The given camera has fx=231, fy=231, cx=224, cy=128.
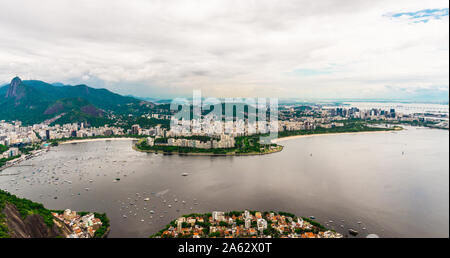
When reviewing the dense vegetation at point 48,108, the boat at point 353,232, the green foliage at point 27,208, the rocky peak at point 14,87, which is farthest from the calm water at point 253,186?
the rocky peak at point 14,87

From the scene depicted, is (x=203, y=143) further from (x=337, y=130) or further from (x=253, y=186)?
(x=337, y=130)

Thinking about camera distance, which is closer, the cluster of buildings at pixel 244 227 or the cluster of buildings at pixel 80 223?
the cluster of buildings at pixel 244 227

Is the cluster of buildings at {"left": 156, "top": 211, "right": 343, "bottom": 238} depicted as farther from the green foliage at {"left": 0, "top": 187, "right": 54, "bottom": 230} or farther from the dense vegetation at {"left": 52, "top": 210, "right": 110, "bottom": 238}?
the green foliage at {"left": 0, "top": 187, "right": 54, "bottom": 230}

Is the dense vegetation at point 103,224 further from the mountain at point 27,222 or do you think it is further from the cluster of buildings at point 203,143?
the cluster of buildings at point 203,143

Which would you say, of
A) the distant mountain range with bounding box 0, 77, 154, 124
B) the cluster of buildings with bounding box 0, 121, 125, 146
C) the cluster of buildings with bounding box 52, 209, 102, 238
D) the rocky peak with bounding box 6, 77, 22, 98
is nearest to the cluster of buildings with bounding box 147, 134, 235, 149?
the cluster of buildings with bounding box 0, 121, 125, 146

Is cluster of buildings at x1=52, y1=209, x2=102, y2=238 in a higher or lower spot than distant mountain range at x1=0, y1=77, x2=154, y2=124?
lower
